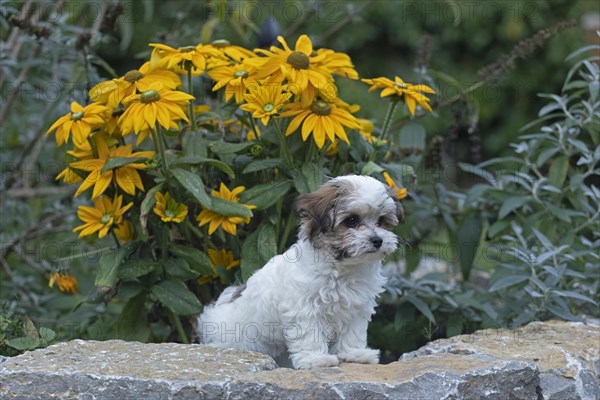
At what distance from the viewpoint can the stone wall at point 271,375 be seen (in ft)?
11.3

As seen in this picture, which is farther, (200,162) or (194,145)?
(194,145)

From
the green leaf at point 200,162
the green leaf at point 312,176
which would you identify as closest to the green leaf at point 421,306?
the green leaf at point 312,176

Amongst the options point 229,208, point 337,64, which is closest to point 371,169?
point 337,64

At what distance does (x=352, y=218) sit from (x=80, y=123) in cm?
149

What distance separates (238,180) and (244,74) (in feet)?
1.97

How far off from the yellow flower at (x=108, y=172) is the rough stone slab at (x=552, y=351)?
163 cm

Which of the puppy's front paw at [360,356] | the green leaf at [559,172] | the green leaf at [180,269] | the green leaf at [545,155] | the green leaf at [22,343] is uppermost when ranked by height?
the green leaf at [545,155]

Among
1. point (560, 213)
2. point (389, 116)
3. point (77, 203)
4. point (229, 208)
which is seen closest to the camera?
point (229, 208)

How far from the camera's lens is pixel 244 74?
473cm

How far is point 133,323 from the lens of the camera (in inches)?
190

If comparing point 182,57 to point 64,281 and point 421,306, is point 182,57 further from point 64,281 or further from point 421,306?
point 421,306

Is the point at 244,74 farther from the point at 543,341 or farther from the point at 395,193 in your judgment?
the point at 543,341

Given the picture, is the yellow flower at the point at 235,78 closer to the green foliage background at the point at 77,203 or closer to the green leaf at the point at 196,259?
the green foliage background at the point at 77,203

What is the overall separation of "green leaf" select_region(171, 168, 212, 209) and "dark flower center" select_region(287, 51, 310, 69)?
772 millimetres
